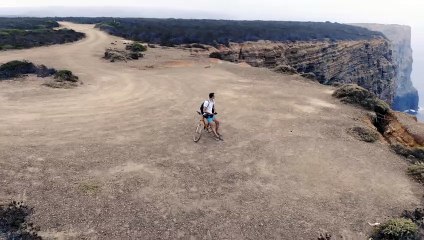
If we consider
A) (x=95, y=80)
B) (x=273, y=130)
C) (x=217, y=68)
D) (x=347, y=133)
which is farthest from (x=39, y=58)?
(x=347, y=133)

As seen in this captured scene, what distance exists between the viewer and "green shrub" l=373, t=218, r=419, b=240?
1072 centimetres

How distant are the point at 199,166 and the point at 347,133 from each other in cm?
804

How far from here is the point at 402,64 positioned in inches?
6383

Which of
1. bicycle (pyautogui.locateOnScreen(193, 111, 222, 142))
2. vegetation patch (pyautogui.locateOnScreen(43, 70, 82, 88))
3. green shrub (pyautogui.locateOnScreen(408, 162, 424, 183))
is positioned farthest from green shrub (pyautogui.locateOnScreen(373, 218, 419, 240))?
vegetation patch (pyautogui.locateOnScreen(43, 70, 82, 88))

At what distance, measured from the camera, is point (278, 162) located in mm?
14977

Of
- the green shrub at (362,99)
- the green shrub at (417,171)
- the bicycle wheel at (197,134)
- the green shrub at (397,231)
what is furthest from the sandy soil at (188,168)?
the green shrub at (362,99)

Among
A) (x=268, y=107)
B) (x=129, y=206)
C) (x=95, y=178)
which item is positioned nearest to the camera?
(x=129, y=206)

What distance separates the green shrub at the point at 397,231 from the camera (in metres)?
10.7

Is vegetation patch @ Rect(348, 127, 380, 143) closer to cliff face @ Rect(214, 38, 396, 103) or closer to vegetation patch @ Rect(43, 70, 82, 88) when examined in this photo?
vegetation patch @ Rect(43, 70, 82, 88)

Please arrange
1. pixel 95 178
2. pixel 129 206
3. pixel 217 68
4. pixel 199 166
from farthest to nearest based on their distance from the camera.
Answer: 1. pixel 217 68
2. pixel 199 166
3. pixel 95 178
4. pixel 129 206

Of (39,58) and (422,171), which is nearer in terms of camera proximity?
(422,171)

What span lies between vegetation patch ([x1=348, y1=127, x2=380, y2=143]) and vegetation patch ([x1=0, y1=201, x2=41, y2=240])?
1386 cm

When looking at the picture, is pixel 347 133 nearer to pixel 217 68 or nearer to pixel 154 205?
pixel 154 205

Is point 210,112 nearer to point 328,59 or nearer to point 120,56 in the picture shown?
point 120,56
